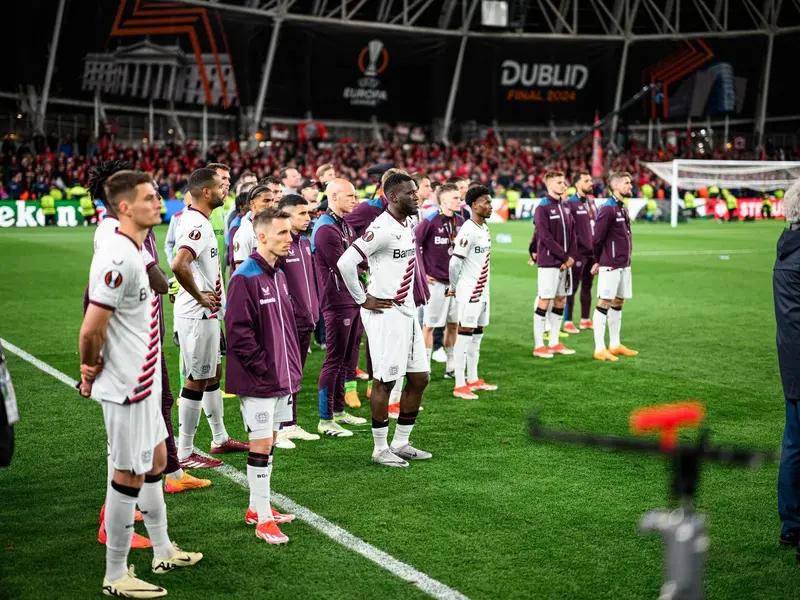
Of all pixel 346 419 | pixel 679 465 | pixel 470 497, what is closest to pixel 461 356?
pixel 346 419

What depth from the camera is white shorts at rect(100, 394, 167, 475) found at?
178 inches

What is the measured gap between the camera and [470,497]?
6.34 metres

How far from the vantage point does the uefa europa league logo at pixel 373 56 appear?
44.8 m

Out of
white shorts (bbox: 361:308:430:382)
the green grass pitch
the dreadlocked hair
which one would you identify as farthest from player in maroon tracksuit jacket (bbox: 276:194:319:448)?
the dreadlocked hair

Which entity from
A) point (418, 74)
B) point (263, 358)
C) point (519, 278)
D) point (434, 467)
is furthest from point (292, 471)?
point (418, 74)

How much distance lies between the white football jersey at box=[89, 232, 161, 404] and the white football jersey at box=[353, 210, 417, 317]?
2616 millimetres

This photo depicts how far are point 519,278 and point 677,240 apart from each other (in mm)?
11623

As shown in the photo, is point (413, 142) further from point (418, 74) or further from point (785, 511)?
point (785, 511)

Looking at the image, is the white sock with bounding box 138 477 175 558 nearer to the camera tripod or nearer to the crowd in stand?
the camera tripod

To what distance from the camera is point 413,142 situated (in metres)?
48.7

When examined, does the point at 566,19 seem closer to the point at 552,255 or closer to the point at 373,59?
the point at 373,59

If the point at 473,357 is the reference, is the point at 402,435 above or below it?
below

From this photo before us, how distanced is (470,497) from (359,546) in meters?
1.19

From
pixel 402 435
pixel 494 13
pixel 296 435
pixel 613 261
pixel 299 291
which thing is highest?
pixel 494 13
